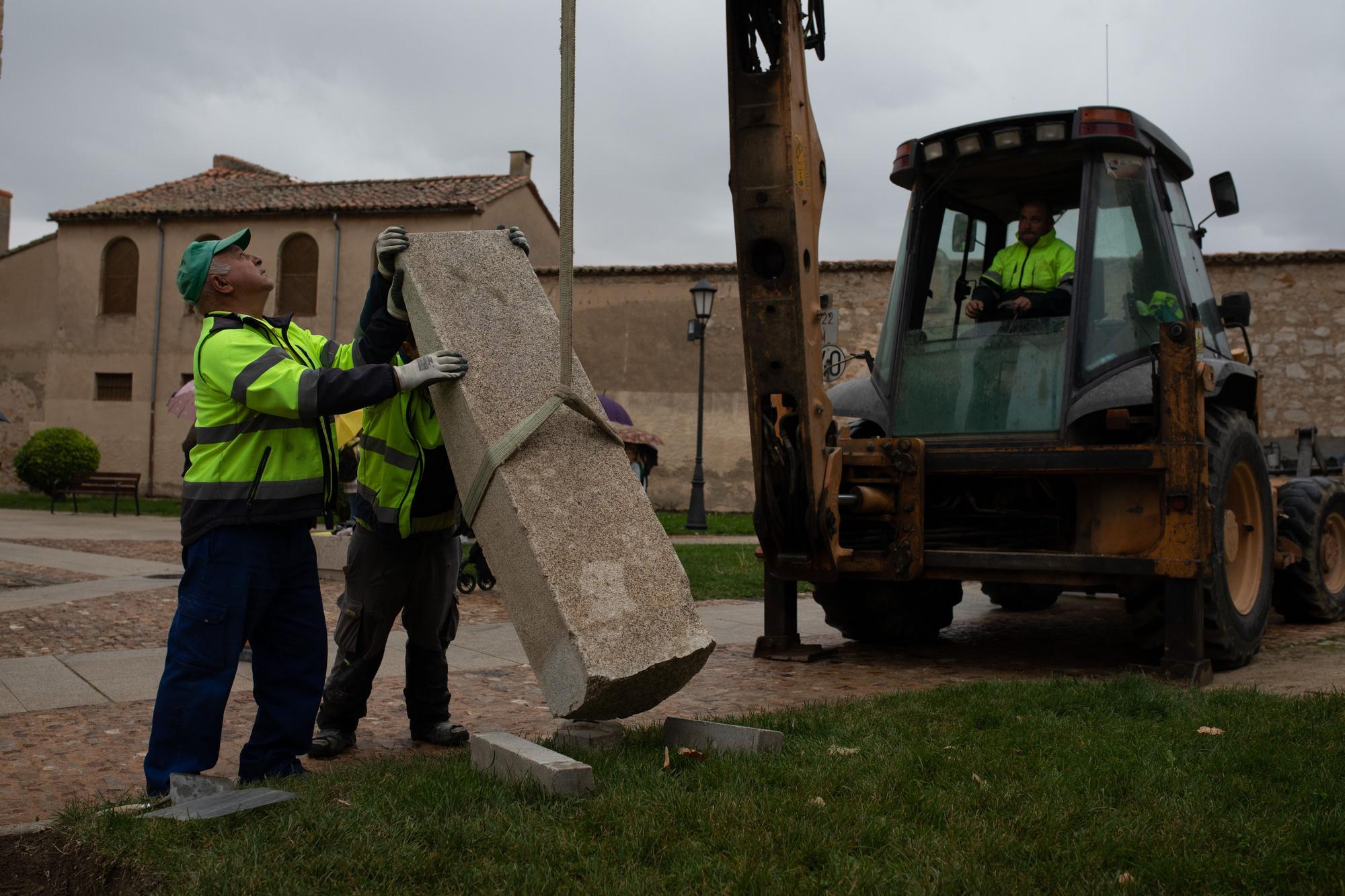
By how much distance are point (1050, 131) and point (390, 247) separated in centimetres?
400

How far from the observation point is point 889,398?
6.75 m

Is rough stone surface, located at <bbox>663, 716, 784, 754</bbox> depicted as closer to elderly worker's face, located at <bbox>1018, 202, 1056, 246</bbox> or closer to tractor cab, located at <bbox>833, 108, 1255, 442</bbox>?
tractor cab, located at <bbox>833, 108, 1255, 442</bbox>

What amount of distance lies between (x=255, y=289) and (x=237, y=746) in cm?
172

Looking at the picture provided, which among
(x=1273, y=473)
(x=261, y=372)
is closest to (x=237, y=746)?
(x=261, y=372)

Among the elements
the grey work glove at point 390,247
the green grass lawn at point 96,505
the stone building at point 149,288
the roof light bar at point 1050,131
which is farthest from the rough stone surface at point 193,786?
the stone building at point 149,288

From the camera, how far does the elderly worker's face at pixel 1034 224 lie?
6.54 meters

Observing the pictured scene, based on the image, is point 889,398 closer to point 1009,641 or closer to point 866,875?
point 1009,641

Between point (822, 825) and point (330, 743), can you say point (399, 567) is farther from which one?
point (822, 825)

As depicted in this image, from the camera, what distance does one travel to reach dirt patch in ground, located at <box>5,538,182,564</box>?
1252 centimetres

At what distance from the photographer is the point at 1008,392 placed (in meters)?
6.39

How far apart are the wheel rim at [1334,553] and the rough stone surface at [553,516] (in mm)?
6352

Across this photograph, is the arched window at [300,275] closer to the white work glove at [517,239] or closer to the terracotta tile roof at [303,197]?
the terracotta tile roof at [303,197]

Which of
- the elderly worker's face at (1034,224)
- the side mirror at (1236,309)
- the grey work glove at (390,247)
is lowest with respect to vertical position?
the grey work glove at (390,247)

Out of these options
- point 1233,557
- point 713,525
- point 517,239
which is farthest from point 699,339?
point 517,239
